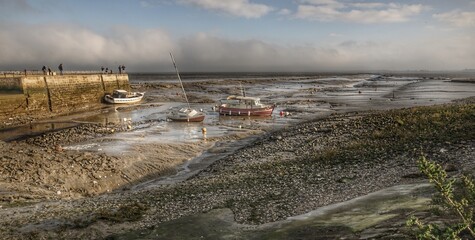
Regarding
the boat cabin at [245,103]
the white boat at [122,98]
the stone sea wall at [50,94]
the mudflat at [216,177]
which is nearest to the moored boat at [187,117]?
the boat cabin at [245,103]

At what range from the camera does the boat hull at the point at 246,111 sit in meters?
50.2

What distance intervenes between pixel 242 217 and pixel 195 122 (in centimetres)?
3247

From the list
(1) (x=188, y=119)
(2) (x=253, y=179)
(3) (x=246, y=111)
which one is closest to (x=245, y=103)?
(3) (x=246, y=111)

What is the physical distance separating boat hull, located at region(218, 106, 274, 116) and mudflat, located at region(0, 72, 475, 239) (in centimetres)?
1568

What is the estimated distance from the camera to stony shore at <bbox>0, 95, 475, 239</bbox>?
43.9 ft

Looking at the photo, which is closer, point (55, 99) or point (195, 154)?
point (195, 154)

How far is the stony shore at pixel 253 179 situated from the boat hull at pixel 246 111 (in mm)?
21511

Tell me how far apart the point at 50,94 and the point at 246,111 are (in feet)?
106

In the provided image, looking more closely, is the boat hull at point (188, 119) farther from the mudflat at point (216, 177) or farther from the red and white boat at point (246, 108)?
the mudflat at point (216, 177)

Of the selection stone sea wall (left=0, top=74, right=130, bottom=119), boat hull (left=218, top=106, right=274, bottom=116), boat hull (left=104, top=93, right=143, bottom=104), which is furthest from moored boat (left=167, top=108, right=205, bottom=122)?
boat hull (left=104, top=93, right=143, bottom=104)

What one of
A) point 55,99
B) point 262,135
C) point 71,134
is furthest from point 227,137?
point 55,99

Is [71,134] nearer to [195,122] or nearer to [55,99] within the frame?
[195,122]

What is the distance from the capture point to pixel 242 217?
1305cm

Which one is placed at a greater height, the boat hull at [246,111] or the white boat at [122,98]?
the white boat at [122,98]
